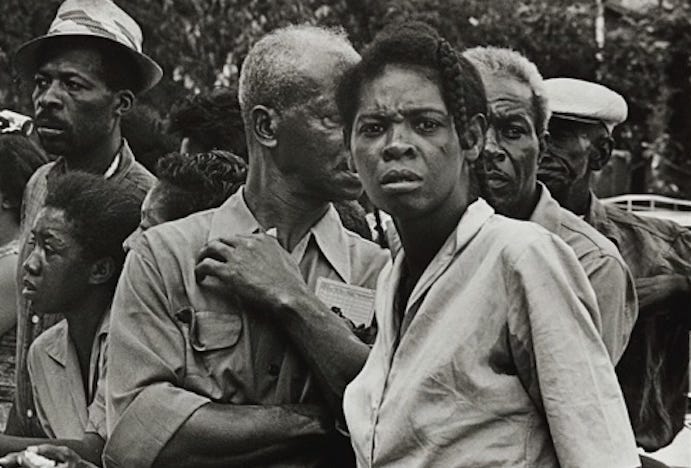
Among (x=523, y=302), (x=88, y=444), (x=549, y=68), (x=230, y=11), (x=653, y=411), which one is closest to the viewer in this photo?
(x=523, y=302)

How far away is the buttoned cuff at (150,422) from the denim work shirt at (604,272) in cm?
108

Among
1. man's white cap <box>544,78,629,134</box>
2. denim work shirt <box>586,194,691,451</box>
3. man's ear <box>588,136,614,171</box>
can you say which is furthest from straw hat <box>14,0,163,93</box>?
denim work shirt <box>586,194,691,451</box>

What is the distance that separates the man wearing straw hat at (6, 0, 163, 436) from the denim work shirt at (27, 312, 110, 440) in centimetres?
61

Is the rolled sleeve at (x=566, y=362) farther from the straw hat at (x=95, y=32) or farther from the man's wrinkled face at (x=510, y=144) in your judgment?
the straw hat at (x=95, y=32)

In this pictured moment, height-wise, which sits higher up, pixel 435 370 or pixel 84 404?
pixel 435 370

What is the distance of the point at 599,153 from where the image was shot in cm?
557

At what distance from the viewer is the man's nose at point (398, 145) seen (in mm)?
3459

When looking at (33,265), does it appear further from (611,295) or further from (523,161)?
(611,295)

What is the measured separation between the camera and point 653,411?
5.34 metres

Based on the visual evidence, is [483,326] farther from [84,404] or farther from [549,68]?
[549,68]

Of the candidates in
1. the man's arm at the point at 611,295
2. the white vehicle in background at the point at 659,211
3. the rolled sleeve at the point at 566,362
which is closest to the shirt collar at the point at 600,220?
the white vehicle in background at the point at 659,211

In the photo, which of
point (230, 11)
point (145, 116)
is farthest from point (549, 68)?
point (145, 116)

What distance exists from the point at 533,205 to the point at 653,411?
1063 mm

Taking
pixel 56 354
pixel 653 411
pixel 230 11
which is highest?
pixel 56 354
